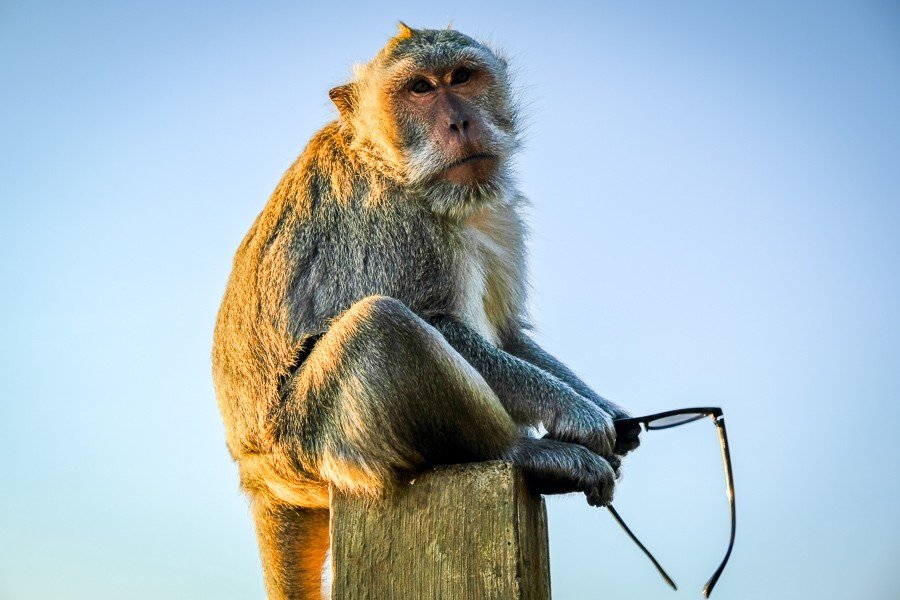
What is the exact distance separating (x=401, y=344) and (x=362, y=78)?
264cm

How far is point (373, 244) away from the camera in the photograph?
5.59 m

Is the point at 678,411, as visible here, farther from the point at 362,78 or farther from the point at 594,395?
the point at 362,78

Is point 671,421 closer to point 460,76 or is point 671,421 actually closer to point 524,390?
point 524,390

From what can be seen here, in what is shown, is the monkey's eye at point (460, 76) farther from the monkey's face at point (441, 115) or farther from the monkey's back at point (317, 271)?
the monkey's back at point (317, 271)

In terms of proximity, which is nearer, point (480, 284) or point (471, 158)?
point (471, 158)

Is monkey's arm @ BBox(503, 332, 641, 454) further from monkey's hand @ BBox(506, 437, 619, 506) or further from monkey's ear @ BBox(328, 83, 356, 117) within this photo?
monkey's ear @ BBox(328, 83, 356, 117)

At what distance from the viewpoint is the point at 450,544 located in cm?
386

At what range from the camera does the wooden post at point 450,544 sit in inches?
148

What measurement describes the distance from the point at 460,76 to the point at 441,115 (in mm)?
478

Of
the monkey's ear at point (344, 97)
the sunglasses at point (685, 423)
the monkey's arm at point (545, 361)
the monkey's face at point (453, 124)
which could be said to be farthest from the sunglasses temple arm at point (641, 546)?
the monkey's ear at point (344, 97)

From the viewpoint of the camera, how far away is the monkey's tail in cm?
528

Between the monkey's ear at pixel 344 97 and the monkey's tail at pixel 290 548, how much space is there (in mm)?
2664

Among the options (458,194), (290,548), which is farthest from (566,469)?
(458,194)

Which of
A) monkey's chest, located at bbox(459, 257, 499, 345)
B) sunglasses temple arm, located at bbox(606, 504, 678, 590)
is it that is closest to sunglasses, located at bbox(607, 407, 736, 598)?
A: sunglasses temple arm, located at bbox(606, 504, 678, 590)
